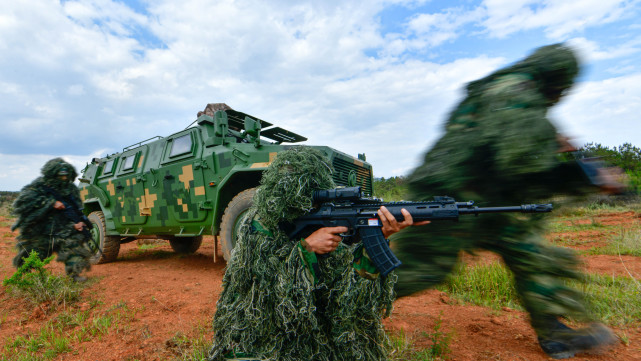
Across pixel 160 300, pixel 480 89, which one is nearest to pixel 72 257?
pixel 160 300

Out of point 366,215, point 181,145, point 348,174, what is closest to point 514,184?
point 366,215

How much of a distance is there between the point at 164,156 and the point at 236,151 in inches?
71.2

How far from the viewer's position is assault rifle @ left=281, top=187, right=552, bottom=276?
5.65 ft

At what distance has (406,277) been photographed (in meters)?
2.05

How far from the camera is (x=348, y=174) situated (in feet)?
15.4

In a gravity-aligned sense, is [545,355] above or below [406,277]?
below

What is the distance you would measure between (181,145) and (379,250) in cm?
443

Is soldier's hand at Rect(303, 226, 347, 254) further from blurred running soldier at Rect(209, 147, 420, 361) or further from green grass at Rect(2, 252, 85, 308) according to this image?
green grass at Rect(2, 252, 85, 308)

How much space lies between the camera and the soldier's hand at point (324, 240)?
1761mm

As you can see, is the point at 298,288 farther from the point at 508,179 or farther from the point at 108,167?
the point at 108,167

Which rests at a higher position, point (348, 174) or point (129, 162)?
point (129, 162)

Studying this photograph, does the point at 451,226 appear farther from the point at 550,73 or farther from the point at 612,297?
the point at 612,297

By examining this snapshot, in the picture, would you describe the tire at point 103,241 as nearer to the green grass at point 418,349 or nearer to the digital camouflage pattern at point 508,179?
the green grass at point 418,349

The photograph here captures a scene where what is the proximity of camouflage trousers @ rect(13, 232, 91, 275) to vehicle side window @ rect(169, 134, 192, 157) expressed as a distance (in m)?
1.81
